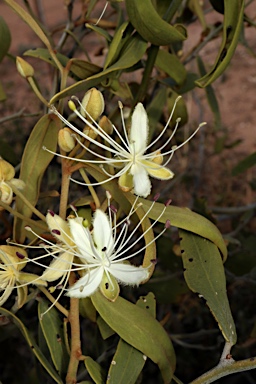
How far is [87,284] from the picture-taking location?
0.69 metres

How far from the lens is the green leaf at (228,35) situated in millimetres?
798

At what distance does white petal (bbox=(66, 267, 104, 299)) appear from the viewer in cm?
69

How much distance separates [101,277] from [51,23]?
492 centimetres

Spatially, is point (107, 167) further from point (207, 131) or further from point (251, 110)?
point (251, 110)

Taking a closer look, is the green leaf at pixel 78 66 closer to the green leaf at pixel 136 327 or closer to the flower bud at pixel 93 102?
the flower bud at pixel 93 102

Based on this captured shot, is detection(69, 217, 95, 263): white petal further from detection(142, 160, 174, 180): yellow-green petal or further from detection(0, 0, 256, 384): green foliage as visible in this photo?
detection(142, 160, 174, 180): yellow-green petal

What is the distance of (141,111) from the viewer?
0.74 metres

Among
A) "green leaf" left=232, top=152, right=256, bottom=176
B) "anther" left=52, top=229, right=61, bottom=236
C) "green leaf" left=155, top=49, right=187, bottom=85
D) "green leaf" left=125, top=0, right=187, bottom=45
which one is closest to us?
"anther" left=52, top=229, right=61, bottom=236

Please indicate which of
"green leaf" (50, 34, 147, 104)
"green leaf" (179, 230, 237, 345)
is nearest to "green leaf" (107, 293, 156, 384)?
"green leaf" (179, 230, 237, 345)

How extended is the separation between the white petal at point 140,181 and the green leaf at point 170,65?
0.32 m

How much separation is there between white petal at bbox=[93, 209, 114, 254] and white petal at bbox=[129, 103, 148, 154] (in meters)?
0.09

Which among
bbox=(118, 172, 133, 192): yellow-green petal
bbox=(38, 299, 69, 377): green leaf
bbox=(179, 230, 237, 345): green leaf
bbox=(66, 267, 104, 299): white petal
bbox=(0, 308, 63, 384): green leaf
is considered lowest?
bbox=(38, 299, 69, 377): green leaf

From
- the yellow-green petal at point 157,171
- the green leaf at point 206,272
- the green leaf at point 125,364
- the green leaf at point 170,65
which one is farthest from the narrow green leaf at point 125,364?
the green leaf at point 170,65

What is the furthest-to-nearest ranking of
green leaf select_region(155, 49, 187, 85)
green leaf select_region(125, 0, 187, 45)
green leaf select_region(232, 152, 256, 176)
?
1. green leaf select_region(232, 152, 256, 176)
2. green leaf select_region(155, 49, 187, 85)
3. green leaf select_region(125, 0, 187, 45)
